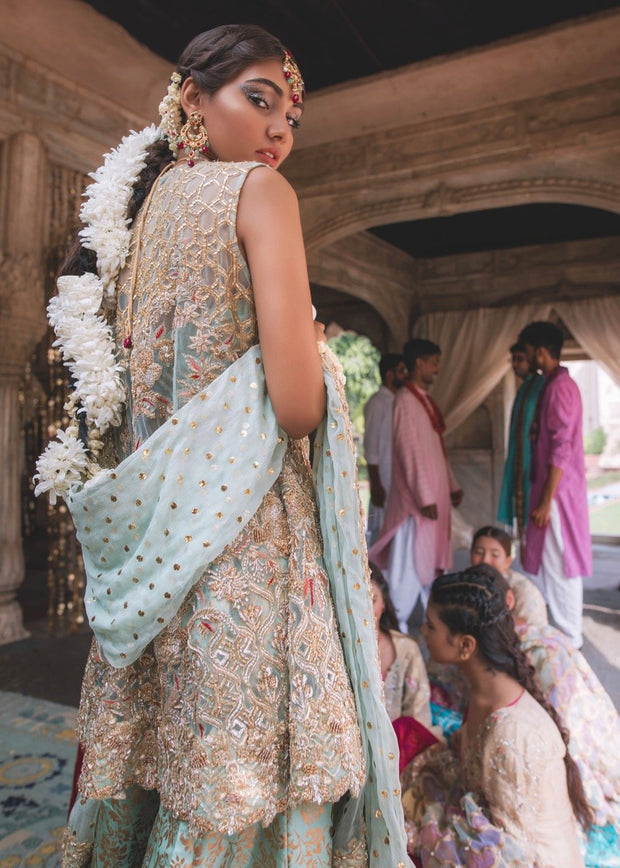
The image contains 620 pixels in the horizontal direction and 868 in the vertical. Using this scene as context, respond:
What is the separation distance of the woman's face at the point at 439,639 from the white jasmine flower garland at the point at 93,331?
123 cm

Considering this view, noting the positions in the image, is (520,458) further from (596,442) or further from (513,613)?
(596,442)

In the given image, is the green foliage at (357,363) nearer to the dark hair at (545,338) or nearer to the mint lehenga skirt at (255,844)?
the dark hair at (545,338)

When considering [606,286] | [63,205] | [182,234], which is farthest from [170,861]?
[606,286]

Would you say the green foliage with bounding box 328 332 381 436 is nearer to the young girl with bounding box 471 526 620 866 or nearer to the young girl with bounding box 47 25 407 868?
the young girl with bounding box 471 526 620 866

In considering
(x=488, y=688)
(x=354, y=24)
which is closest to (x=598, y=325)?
(x=354, y=24)

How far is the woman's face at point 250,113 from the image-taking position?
1.08m

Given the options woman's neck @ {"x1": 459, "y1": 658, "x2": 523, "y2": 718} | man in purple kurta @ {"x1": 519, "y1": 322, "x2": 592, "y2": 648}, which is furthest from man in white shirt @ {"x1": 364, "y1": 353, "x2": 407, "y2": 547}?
woman's neck @ {"x1": 459, "y1": 658, "x2": 523, "y2": 718}

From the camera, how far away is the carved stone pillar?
378 cm

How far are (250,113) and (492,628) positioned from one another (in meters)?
1.48

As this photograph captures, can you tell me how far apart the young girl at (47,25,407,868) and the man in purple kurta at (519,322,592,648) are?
3.29m

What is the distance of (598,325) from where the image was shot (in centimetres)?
759

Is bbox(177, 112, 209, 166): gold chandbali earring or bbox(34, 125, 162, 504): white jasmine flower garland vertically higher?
bbox(177, 112, 209, 166): gold chandbali earring

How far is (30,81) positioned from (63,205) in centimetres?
67

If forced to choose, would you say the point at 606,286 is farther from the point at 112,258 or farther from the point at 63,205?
the point at 112,258
